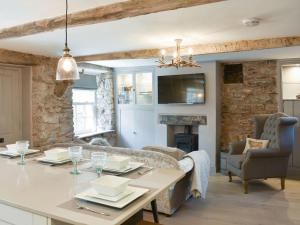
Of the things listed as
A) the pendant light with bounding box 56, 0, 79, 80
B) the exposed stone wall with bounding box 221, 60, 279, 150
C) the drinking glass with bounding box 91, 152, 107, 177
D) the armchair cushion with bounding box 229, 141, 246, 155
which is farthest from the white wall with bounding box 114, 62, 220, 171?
the drinking glass with bounding box 91, 152, 107, 177

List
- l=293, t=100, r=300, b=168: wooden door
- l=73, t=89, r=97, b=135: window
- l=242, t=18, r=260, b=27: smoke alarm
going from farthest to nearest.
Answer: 1. l=73, t=89, r=97, b=135: window
2. l=293, t=100, r=300, b=168: wooden door
3. l=242, t=18, r=260, b=27: smoke alarm

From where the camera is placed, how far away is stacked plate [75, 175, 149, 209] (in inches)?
55.0

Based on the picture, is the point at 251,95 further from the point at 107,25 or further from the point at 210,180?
the point at 107,25

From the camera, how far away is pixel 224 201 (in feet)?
13.4

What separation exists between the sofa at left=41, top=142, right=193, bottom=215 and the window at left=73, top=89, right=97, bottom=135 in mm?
2828

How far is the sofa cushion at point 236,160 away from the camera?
4562 millimetres

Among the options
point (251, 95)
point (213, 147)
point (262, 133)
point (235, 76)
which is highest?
point (235, 76)

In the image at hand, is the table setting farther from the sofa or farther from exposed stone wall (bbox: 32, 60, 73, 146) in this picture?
exposed stone wall (bbox: 32, 60, 73, 146)

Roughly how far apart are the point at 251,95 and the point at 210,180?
2.09 meters

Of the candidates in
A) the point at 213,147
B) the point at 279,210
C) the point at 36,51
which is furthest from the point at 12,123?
the point at 279,210

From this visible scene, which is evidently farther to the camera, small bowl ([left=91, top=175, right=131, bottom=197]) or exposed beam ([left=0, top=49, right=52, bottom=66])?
exposed beam ([left=0, top=49, right=52, bottom=66])

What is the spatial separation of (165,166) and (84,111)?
159 inches

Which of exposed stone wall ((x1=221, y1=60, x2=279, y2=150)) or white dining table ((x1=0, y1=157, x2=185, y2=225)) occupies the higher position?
exposed stone wall ((x1=221, y1=60, x2=279, y2=150))

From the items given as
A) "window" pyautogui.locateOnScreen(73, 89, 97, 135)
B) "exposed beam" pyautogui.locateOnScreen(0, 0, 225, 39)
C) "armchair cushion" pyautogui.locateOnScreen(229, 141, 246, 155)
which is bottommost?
"armchair cushion" pyautogui.locateOnScreen(229, 141, 246, 155)
